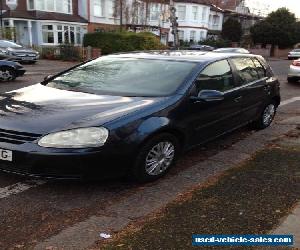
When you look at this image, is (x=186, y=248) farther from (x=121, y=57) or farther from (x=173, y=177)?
(x=121, y=57)

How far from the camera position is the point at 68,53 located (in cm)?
2748

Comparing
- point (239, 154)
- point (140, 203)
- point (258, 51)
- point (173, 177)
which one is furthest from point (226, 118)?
point (258, 51)

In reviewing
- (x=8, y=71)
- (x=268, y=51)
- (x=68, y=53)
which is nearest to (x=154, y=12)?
(x=268, y=51)

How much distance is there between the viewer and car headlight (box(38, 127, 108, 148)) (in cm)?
397

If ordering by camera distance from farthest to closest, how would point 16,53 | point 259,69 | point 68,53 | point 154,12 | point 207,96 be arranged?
point 154,12, point 68,53, point 16,53, point 259,69, point 207,96

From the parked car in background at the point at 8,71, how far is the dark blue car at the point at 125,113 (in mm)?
8466

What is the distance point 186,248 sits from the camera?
331cm

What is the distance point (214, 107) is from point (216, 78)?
43cm

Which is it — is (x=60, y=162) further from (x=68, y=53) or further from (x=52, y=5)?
(x=52, y=5)

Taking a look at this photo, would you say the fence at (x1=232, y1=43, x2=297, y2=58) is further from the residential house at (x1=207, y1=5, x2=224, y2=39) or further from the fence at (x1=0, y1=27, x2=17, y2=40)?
the fence at (x1=0, y1=27, x2=17, y2=40)

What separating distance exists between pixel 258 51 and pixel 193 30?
29.3 feet

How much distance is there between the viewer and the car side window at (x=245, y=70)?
6.25m

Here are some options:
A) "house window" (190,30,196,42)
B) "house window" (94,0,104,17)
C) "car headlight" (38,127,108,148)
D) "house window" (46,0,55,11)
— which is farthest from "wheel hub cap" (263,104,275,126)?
"house window" (190,30,196,42)

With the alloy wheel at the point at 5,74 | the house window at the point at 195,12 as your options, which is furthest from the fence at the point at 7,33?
the house window at the point at 195,12
